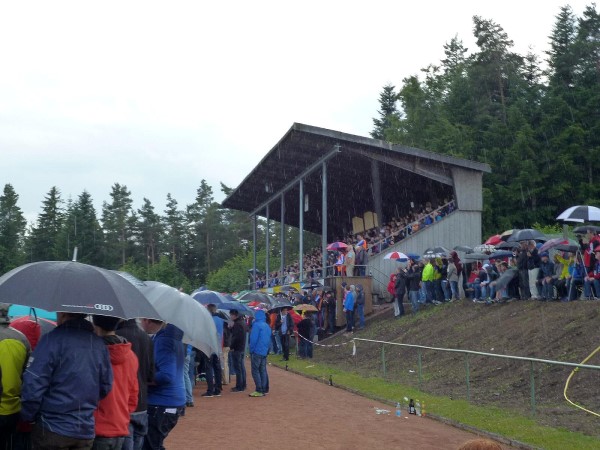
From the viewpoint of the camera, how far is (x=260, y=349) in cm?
1709

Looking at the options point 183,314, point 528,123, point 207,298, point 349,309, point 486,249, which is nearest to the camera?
point 183,314

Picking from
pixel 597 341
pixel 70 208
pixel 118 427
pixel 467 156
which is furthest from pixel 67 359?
pixel 70 208

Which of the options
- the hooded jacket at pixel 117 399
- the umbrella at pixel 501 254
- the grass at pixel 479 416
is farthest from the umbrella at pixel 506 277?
the hooded jacket at pixel 117 399

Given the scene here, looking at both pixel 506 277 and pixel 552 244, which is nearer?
pixel 552 244

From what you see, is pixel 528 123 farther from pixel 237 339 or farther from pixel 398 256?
pixel 237 339

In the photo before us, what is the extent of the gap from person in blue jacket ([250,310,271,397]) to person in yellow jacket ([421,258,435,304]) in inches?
452

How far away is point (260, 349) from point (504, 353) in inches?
232

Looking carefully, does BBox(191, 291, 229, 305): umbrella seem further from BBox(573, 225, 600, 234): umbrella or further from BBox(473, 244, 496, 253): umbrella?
BBox(473, 244, 496, 253): umbrella

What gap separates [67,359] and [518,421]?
9.52 metres

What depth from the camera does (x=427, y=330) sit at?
25.0 metres

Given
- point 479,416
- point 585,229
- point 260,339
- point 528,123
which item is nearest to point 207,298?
point 260,339

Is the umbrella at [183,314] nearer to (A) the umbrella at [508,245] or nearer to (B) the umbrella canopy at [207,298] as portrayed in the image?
(B) the umbrella canopy at [207,298]

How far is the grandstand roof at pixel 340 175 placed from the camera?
33.5 meters

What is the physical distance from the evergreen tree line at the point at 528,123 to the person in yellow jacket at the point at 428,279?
2432 centimetres
